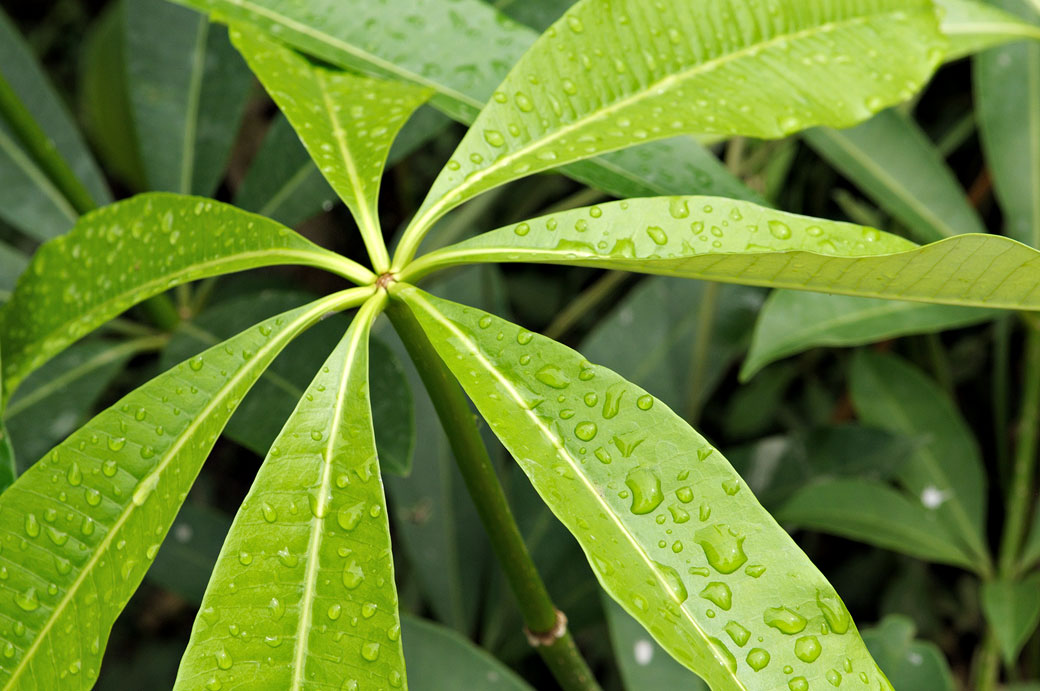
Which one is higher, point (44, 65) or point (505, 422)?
point (44, 65)

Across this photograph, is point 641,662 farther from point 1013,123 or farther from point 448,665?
point 1013,123

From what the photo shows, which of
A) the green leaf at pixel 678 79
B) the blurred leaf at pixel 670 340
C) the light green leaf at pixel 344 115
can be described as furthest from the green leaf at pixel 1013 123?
the light green leaf at pixel 344 115

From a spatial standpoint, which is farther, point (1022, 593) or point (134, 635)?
point (134, 635)

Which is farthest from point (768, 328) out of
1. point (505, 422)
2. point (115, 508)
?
point (115, 508)

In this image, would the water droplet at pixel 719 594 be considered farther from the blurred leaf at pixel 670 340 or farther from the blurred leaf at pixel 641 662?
the blurred leaf at pixel 670 340

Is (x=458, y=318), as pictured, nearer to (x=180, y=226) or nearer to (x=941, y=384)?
(x=180, y=226)

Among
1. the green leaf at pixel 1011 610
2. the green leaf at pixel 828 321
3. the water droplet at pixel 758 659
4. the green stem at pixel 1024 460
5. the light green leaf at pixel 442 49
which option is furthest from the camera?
the green stem at pixel 1024 460
